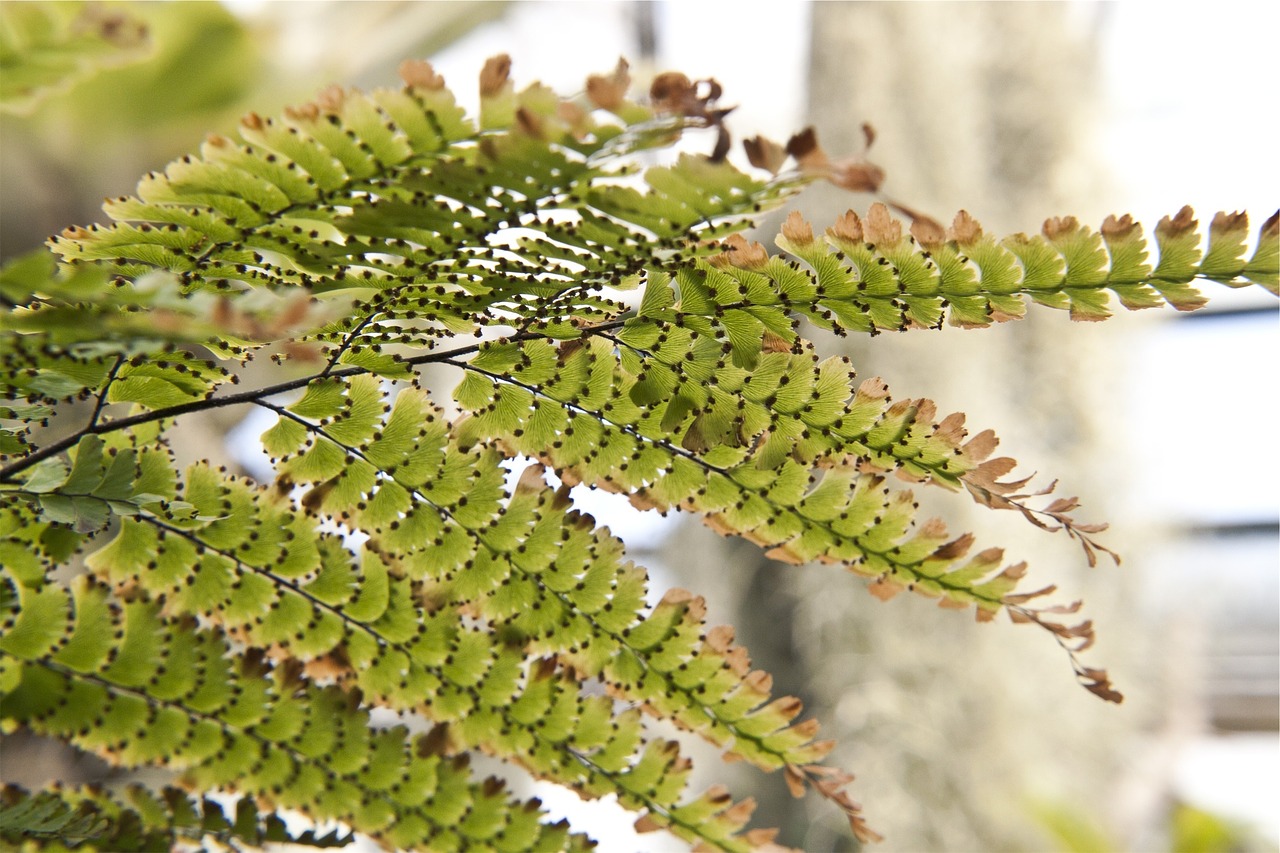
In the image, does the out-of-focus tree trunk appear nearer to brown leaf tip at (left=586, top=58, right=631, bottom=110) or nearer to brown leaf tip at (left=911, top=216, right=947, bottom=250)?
brown leaf tip at (left=911, top=216, right=947, bottom=250)

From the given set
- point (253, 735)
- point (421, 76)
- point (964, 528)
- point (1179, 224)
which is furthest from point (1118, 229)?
point (964, 528)

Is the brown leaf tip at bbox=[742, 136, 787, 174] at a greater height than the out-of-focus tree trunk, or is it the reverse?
the out-of-focus tree trunk

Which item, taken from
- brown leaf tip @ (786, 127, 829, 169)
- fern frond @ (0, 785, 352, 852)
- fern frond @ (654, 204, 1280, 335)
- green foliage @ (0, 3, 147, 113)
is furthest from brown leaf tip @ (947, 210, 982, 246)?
fern frond @ (0, 785, 352, 852)

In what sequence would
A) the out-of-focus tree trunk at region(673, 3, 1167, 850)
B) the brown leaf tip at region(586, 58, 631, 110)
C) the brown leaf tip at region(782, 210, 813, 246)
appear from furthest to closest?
the out-of-focus tree trunk at region(673, 3, 1167, 850)
the brown leaf tip at region(782, 210, 813, 246)
the brown leaf tip at region(586, 58, 631, 110)

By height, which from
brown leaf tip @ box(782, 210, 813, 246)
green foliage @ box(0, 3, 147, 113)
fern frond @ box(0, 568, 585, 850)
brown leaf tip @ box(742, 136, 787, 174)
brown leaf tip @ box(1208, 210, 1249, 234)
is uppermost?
brown leaf tip @ box(1208, 210, 1249, 234)

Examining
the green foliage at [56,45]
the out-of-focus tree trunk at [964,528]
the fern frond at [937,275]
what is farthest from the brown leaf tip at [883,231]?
the out-of-focus tree trunk at [964,528]

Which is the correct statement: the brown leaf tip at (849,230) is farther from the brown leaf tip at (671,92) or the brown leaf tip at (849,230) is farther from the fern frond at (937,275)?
the brown leaf tip at (671,92)

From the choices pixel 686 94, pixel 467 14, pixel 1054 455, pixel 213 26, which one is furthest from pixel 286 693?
pixel 1054 455
